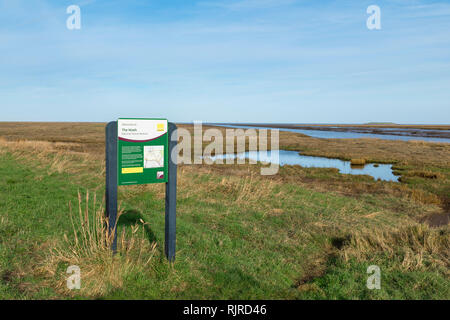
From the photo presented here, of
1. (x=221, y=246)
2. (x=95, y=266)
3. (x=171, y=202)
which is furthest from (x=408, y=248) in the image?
(x=95, y=266)

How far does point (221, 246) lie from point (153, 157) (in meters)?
2.57

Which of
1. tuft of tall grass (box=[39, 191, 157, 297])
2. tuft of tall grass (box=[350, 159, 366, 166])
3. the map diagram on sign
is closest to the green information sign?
the map diagram on sign

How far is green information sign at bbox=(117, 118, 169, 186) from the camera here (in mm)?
4953

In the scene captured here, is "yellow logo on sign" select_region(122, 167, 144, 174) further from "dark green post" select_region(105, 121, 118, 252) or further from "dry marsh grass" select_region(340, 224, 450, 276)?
"dry marsh grass" select_region(340, 224, 450, 276)

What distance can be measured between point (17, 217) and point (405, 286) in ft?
27.4

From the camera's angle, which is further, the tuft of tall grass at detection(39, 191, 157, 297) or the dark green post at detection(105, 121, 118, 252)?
the dark green post at detection(105, 121, 118, 252)

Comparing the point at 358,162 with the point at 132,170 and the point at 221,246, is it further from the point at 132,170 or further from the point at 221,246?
the point at 132,170

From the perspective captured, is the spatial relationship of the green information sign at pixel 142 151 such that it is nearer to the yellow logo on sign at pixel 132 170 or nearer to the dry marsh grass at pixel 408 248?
the yellow logo on sign at pixel 132 170

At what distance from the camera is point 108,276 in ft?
15.2

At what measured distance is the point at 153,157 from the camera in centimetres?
520

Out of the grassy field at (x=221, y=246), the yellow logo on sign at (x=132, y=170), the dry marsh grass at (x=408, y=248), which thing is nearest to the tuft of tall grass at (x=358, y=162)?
the grassy field at (x=221, y=246)

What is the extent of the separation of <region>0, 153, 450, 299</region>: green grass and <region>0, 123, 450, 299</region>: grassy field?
0.07 feet
